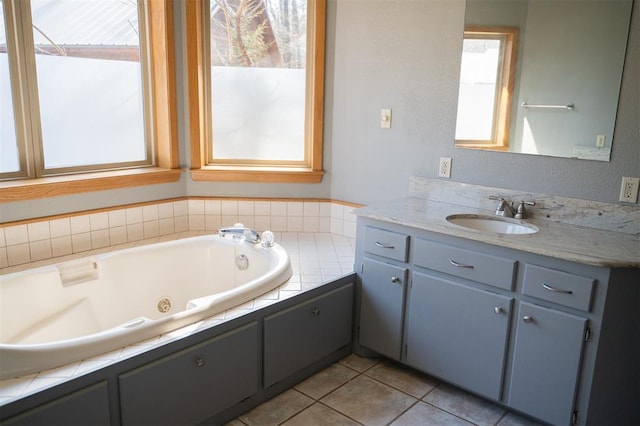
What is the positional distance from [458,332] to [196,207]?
1.78 meters

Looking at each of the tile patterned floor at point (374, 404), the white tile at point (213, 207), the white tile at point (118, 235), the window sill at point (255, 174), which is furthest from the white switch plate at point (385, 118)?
the white tile at point (118, 235)

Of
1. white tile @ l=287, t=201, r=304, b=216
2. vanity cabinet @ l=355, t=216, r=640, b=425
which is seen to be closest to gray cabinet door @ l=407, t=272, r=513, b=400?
vanity cabinet @ l=355, t=216, r=640, b=425

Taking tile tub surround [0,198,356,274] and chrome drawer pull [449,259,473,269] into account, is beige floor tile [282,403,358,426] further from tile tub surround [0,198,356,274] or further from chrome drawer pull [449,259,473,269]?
tile tub surround [0,198,356,274]

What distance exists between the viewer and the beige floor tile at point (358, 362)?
2.69 metres

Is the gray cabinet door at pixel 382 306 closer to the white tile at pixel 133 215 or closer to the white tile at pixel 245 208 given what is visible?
the white tile at pixel 245 208

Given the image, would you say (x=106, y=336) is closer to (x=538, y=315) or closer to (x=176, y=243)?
(x=176, y=243)

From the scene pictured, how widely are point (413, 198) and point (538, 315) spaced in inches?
40.7

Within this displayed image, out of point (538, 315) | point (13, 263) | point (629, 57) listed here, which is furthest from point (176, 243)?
point (629, 57)

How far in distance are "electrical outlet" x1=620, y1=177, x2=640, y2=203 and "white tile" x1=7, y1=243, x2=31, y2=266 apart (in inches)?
110

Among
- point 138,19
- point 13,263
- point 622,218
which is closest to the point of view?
point 622,218

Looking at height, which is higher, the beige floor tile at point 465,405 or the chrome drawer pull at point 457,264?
the chrome drawer pull at point 457,264

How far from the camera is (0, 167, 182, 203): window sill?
2500 mm

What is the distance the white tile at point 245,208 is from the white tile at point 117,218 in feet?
2.28

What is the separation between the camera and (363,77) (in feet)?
10.0
